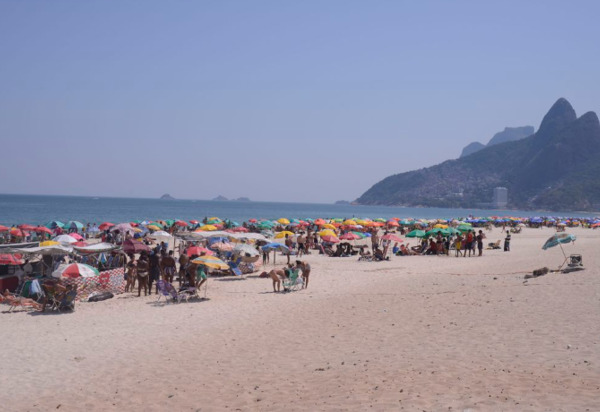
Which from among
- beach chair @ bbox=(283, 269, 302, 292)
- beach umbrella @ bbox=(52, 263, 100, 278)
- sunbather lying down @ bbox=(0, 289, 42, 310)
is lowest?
sunbather lying down @ bbox=(0, 289, 42, 310)

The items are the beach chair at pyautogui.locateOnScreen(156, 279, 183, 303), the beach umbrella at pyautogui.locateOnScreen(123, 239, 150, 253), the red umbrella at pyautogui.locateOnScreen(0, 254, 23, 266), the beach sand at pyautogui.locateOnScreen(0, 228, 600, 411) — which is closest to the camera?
the beach sand at pyautogui.locateOnScreen(0, 228, 600, 411)

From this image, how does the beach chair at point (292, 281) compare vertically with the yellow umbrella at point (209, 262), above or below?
below

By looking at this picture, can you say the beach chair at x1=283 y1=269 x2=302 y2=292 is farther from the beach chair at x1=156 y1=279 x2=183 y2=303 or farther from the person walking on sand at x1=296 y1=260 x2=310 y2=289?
the beach chair at x1=156 y1=279 x2=183 y2=303

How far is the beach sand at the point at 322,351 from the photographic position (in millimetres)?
6379

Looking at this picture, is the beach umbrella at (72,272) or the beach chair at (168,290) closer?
the beach umbrella at (72,272)

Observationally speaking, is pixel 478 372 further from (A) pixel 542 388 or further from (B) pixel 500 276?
(B) pixel 500 276

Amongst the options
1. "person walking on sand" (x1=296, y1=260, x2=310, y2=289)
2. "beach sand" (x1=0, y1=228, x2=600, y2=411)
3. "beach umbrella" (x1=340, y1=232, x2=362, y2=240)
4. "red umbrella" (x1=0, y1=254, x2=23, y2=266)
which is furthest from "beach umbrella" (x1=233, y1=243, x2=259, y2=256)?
"beach umbrella" (x1=340, y1=232, x2=362, y2=240)

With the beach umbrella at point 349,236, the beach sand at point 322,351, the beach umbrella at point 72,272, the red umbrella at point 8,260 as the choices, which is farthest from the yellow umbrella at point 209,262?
the beach umbrella at point 349,236

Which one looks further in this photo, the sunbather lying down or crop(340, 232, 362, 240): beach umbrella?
crop(340, 232, 362, 240): beach umbrella

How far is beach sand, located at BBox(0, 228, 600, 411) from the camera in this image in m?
6.38

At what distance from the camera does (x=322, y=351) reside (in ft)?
28.2

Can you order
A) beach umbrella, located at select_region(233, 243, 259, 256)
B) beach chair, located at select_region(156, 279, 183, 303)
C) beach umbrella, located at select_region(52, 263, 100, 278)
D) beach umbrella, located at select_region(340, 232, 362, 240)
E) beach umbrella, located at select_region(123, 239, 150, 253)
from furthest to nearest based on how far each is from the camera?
beach umbrella, located at select_region(340, 232, 362, 240) < beach umbrella, located at select_region(123, 239, 150, 253) < beach umbrella, located at select_region(233, 243, 259, 256) < beach chair, located at select_region(156, 279, 183, 303) < beach umbrella, located at select_region(52, 263, 100, 278)

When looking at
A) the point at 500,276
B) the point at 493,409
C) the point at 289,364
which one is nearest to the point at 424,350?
the point at 289,364

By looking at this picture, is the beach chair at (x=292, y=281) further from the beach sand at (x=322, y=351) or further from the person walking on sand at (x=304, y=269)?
the beach sand at (x=322, y=351)
